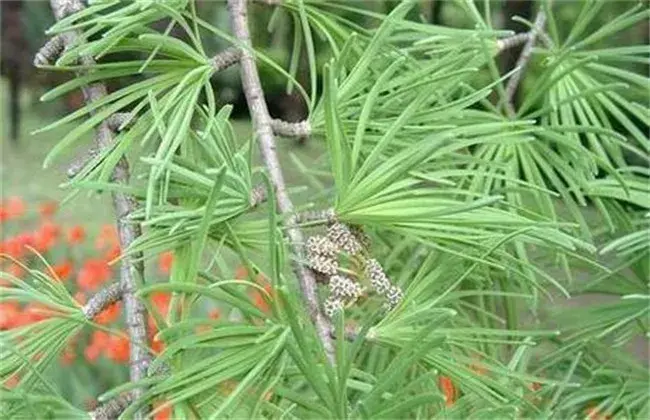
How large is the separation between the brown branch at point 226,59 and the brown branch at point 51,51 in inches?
2.2

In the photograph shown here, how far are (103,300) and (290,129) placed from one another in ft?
0.31

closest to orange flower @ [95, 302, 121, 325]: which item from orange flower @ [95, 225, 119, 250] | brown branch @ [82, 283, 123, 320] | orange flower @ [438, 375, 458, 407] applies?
brown branch @ [82, 283, 123, 320]

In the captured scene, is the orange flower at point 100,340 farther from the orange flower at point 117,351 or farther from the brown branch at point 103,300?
the brown branch at point 103,300

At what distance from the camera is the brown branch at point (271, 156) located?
0.39 m

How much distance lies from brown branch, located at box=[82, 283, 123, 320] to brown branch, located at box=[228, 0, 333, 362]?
0.20ft

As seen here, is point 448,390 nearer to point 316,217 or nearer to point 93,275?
point 316,217

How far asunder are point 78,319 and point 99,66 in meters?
0.09

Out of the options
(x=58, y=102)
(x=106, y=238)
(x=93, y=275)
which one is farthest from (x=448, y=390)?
(x=58, y=102)

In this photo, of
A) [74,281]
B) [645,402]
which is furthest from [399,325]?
[74,281]

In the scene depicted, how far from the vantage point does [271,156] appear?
16.5 inches

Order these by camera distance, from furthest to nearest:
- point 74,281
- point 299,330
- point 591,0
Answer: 1. point 74,281
2. point 591,0
3. point 299,330

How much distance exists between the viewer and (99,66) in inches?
16.5

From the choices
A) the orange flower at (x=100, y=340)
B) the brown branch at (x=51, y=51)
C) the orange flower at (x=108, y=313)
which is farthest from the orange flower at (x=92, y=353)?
the brown branch at (x=51, y=51)

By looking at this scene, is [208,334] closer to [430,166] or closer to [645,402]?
[430,166]
